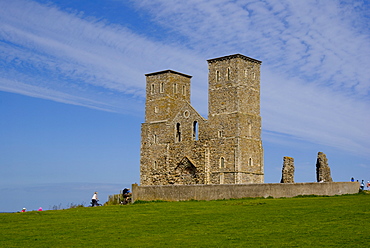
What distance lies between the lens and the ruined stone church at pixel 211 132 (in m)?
52.4

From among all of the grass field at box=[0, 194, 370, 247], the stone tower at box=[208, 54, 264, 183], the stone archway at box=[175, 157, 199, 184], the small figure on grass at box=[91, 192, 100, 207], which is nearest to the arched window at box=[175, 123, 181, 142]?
the stone archway at box=[175, 157, 199, 184]

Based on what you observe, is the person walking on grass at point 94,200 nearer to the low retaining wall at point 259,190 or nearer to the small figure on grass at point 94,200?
the small figure on grass at point 94,200

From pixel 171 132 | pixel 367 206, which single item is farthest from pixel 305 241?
pixel 171 132

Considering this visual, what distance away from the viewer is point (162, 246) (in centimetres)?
1788

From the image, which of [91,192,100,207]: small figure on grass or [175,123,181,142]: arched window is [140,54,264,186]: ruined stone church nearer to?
[175,123,181,142]: arched window

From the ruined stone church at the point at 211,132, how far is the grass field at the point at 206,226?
23.8m

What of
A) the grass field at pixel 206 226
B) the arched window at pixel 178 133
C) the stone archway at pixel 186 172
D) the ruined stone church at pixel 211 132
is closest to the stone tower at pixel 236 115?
the ruined stone church at pixel 211 132

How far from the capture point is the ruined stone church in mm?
52438

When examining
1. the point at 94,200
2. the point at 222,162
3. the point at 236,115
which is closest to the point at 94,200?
the point at 94,200

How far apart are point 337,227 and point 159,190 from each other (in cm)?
1575

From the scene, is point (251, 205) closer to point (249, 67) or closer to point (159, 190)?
point (159, 190)

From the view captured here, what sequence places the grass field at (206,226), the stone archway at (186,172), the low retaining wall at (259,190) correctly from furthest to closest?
the stone archway at (186,172)
the low retaining wall at (259,190)
the grass field at (206,226)

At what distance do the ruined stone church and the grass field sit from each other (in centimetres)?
2375

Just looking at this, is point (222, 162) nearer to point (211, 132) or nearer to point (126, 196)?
point (211, 132)
